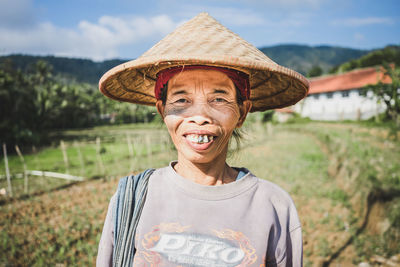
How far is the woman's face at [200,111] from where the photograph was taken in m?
1.22

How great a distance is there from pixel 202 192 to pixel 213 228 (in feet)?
0.57

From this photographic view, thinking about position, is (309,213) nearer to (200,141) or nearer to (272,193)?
(272,193)

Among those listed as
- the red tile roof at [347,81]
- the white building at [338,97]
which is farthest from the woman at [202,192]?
the red tile roof at [347,81]

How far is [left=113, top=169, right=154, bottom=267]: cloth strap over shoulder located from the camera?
3.81 feet


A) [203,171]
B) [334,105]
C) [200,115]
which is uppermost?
[334,105]

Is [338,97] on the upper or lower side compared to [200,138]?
upper

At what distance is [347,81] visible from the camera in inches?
1256

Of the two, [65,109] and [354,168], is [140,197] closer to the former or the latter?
[354,168]

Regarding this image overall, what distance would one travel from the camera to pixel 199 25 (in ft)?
4.34

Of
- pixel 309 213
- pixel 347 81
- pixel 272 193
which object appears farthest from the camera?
pixel 347 81

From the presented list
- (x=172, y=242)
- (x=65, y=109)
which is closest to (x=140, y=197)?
(x=172, y=242)

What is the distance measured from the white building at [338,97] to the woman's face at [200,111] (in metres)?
30.7

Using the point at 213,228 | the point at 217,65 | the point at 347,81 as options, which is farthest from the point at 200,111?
the point at 347,81

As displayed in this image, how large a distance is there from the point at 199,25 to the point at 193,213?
97 centimetres
